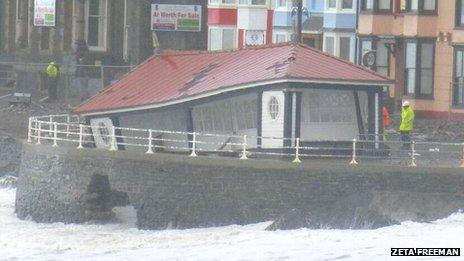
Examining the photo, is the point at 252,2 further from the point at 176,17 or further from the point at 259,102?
the point at 259,102

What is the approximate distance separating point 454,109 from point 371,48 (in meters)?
5.44

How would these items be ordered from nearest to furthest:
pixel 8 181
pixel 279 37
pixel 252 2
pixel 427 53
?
pixel 8 181 → pixel 427 53 → pixel 252 2 → pixel 279 37

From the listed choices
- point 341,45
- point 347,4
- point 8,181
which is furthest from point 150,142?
point 347,4

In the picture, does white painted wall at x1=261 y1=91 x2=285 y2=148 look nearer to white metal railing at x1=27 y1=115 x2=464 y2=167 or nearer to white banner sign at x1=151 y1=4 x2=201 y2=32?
white metal railing at x1=27 y1=115 x2=464 y2=167

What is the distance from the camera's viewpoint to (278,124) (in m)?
48.7

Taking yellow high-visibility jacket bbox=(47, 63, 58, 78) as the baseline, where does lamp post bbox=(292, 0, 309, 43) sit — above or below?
above

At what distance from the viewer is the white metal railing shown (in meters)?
47.6

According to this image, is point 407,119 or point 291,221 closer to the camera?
point 291,221

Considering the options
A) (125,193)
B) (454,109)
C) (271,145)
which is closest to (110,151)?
(125,193)

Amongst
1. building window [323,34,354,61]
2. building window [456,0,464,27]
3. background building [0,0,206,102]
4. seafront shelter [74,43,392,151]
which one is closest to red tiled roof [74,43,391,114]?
seafront shelter [74,43,392,151]

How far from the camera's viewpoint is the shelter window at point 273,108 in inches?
1916

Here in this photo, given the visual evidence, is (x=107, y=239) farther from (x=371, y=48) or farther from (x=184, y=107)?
(x=371, y=48)

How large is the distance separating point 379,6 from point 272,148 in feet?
68.1

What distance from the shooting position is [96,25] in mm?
78938
